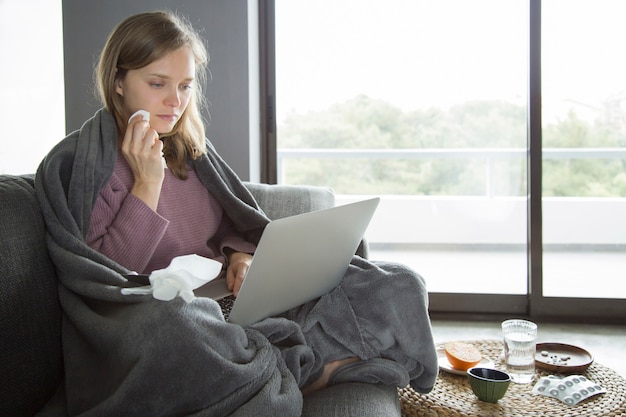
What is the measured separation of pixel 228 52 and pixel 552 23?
1463 mm

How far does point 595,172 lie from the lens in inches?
122

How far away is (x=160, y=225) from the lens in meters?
1.53

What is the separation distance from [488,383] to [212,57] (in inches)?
79.1

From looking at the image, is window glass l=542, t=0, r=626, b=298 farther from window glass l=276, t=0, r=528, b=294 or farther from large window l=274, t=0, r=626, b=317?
window glass l=276, t=0, r=528, b=294

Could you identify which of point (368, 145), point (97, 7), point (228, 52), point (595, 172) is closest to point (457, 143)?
point (368, 145)

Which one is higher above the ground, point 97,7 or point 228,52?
point 97,7

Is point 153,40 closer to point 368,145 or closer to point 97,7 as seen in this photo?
point 97,7

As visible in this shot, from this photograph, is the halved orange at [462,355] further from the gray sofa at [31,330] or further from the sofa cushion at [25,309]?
the sofa cushion at [25,309]

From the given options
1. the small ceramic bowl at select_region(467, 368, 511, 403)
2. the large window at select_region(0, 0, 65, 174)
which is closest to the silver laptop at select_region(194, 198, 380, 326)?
the small ceramic bowl at select_region(467, 368, 511, 403)

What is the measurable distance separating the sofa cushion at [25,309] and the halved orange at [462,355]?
3.07ft

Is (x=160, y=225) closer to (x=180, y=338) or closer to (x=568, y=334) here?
(x=180, y=338)

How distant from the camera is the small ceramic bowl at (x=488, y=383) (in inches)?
58.5

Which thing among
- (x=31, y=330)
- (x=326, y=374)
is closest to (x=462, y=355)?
(x=326, y=374)

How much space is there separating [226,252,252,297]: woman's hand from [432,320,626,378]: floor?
4.31 feet
